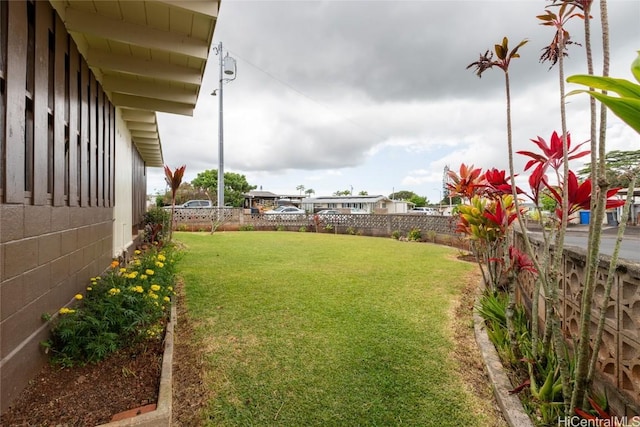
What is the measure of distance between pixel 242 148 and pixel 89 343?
1043 inches

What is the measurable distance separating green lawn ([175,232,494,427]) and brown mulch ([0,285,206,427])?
Answer: 0.16m

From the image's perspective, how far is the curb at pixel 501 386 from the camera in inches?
73.2

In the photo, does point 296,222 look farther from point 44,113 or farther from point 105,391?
point 105,391

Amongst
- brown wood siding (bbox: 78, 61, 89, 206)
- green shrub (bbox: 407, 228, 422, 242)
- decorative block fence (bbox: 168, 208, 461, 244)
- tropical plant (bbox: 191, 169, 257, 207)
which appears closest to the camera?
brown wood siding (bbox: 78, 61, 89, 206)

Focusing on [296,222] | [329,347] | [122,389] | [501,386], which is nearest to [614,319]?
[501,386]

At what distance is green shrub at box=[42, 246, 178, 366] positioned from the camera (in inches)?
83.1

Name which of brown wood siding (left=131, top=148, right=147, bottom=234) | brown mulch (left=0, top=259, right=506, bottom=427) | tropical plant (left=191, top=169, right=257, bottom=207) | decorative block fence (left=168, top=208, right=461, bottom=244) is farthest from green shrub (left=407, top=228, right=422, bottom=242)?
tropical plant (left=191, top=169, right=257, bottom=207)

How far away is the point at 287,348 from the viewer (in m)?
2.71

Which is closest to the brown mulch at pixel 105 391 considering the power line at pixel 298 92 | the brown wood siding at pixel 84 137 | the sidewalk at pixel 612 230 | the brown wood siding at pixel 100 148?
the brown wood siding at pixel 84 137

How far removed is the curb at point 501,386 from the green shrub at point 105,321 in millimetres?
2656

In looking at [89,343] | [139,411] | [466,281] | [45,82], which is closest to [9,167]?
[45,82]

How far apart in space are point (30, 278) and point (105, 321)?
570mm

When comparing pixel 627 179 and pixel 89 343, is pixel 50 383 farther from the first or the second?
pixel 627 179

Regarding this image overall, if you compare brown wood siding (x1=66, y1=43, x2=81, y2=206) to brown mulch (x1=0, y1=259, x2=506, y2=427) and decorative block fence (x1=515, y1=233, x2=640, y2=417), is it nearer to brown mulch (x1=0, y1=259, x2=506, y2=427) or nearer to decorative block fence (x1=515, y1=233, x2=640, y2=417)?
brown mulch (x1=0, y1=259, x2=506, y2=427)
